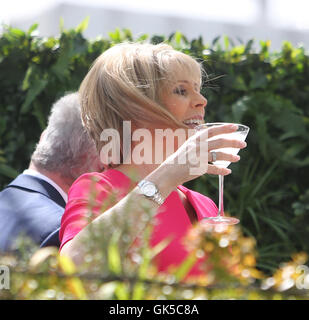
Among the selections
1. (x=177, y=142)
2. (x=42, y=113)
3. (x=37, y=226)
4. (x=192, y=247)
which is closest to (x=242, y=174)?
(x=42, y=113)

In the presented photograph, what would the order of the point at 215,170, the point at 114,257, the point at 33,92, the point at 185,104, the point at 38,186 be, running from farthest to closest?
the point at 33,92, the point at 38,186, the point at 185,104, the point at 215,170, the point at 114,257

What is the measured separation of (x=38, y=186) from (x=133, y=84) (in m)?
1.32

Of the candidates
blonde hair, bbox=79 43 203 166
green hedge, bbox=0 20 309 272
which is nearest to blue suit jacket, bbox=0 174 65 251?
blonde hair, bbox=79 43 203 166

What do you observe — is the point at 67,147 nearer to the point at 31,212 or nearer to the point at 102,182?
the point at 31,212

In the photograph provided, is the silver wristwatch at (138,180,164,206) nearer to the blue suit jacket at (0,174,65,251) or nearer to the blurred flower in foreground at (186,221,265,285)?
the blurred flower in foreground at (186,221,265,285)

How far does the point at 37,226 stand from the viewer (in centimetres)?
286

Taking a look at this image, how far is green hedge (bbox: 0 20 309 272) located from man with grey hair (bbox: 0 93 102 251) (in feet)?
3.86

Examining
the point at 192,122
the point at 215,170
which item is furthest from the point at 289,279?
the point at 192,122

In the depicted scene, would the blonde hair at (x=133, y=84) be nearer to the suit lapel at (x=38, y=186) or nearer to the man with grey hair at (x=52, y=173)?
the man with grey hair at (x=52, y=173)

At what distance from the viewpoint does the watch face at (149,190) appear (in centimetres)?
171

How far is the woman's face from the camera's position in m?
2.19

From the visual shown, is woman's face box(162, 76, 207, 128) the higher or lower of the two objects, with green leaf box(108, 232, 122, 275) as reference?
A: higher

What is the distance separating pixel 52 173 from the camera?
346 cm

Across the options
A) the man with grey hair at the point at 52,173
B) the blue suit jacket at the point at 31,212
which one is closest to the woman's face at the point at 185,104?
the blue suit jacket at the point at 31,212
